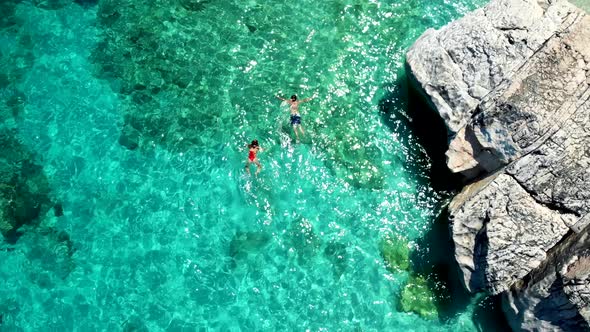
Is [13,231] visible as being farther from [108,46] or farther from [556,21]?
[556,21]

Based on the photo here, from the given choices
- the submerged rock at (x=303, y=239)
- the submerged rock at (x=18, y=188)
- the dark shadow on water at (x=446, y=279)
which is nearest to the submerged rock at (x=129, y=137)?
the submerged rock at (x=18, y=188)

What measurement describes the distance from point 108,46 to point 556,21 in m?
15.5

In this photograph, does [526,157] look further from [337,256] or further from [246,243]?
[246,243]

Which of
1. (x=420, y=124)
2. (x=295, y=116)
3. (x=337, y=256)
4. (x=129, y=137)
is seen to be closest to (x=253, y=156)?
(x=295, y=116)

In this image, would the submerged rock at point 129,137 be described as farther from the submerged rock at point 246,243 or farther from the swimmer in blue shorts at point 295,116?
the swimmer in blue shorts at point 295,116

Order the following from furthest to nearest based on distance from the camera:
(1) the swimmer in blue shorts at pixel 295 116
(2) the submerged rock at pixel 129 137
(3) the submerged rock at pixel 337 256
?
(2) the submerged rock at pixel 129 137 → (1) the swimmer in blue shorts at pixel 295 116 → (3) the submerged rock at pixel 337 256

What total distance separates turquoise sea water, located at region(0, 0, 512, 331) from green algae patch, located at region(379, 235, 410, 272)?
7 cm

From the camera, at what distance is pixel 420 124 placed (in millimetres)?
18281

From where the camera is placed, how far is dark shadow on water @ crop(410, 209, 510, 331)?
16.0 metres

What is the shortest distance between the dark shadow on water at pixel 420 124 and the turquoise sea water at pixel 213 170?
121 mm

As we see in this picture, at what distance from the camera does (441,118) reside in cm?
1691

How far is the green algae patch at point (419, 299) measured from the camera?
15891mm

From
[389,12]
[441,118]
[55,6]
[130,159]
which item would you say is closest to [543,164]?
[441,118]

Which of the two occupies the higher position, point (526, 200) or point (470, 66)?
point (470, 66)
